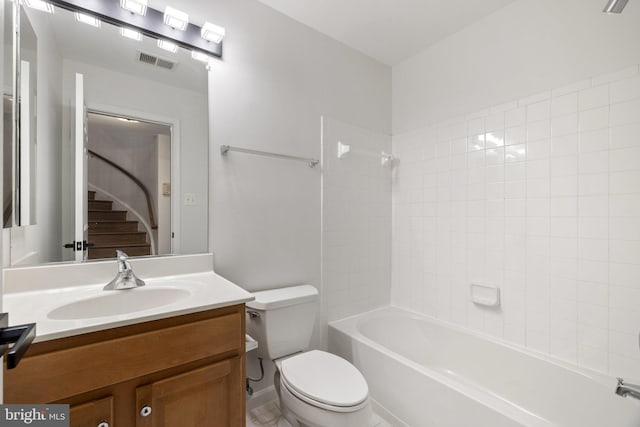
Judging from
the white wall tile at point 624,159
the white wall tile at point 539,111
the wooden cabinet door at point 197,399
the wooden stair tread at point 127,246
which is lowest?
the wooden cabinet door at point 197,399

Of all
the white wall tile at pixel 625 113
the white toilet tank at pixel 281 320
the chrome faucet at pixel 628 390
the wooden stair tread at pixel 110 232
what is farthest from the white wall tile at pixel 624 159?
the wooden stair tread at pixel 110 232

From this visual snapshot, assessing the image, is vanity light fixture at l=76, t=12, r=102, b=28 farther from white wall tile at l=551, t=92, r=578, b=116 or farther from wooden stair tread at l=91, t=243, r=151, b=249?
white wall tile at l=551, t=92, r=578, b=116

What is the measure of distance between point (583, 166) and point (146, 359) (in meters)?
2.12

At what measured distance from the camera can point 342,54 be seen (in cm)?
219

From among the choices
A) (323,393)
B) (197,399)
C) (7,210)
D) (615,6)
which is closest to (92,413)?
(197,399)

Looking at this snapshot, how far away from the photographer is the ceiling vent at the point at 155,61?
1446 millimetres

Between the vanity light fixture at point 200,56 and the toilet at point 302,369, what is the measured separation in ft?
4.29

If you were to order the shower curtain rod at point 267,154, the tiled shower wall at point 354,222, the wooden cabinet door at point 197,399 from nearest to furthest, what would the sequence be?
the wooden cabinet door at point 197,399 < the shower curtain rod at point 267,154 < the tiled shower wall at point 354,222

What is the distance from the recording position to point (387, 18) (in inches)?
75.4

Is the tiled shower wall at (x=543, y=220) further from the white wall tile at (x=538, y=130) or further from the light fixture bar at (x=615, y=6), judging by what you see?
the light fixture bar at (x=615, y=6)

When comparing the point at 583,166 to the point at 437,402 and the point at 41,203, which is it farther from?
the point at 41,203

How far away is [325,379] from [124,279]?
0.99 m

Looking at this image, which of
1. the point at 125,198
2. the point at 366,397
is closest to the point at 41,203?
the point at 125,198

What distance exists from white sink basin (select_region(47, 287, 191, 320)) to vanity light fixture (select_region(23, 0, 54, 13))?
1182 mm
